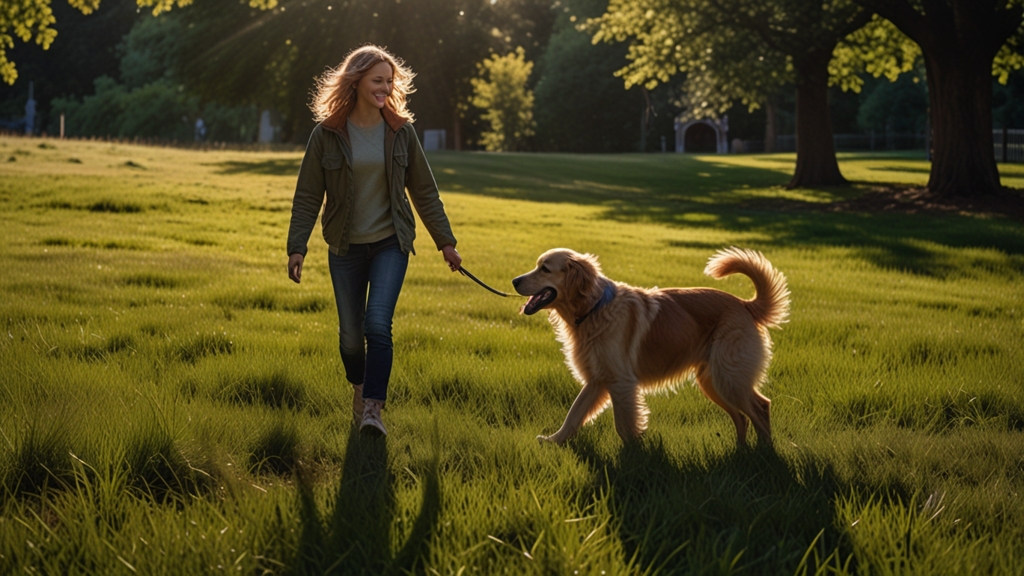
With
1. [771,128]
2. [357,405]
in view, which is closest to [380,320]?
[357,405]

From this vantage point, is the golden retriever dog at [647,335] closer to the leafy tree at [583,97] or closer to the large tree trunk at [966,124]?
the large tree trunk at [966,124]

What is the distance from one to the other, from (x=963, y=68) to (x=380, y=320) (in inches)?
801

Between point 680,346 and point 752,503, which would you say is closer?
point 752,503

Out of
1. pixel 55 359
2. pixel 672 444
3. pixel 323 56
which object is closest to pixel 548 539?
pixel 672 444

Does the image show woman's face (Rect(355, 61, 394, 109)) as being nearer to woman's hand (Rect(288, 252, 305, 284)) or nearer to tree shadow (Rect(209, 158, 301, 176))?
woman's hand (Rect(288, 252, 305, 284))

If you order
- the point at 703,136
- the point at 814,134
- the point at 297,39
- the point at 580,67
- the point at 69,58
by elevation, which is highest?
the point at 69,58

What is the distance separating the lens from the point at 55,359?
19.5ft

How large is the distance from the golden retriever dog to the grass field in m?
0.23

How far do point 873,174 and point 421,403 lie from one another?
34431 millimetres

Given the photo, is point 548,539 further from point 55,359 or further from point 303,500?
point 55,359

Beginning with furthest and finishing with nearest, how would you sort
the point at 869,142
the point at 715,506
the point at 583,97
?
the point at 583,97 → the point at 869,142 → the point at 715,506

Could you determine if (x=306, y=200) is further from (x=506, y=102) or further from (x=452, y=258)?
(x=506, y=102)

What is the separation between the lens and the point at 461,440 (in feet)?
15.3

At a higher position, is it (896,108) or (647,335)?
(896,108)
